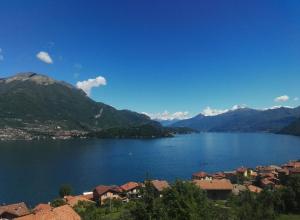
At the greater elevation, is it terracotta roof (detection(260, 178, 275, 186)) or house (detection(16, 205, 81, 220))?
terracotta roof (detection(260, 178, 275, 186))

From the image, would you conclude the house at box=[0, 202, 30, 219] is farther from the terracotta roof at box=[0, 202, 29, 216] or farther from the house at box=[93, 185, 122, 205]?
the house at box=[93, 185, 122, 205]

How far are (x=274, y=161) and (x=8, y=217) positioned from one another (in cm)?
10732

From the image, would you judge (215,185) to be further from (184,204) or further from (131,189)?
(184,204)

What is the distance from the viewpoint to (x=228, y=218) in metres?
29.0

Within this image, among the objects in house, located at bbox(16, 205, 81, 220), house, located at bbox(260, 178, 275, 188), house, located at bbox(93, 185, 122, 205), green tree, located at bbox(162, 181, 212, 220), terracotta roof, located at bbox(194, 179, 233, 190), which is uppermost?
green tree, located at bbox(162, 181, 212, 220)

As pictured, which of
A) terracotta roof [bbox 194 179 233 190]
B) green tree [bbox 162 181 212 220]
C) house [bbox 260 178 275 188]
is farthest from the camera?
house [bbox 260 178 275 188]

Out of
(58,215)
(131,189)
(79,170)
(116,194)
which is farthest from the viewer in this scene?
(79,170)

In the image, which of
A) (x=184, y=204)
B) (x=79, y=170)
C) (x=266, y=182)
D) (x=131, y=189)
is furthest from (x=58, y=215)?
(x=79, y=170)

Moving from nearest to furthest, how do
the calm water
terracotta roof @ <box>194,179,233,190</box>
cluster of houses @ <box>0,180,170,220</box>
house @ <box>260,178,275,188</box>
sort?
cluster of houses @ <box>0,180,170,220</box> < terracotta roof @ <box>194,179,233,190</box> < house @ <box>260,178,275,188</box> < the calm water

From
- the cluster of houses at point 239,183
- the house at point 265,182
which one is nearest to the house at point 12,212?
the cluster of houses at point 239,183

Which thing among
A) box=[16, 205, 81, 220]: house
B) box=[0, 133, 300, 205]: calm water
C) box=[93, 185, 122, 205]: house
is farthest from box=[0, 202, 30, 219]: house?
box=[0, 133, 300, 205]: calm water

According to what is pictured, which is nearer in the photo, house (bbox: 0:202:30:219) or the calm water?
house (bbox: 0:202:30:219)

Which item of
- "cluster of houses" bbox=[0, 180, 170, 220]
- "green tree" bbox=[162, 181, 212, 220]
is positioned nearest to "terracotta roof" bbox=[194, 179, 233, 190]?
"cluster of houses" bbox=[0, 180, 170, 220]

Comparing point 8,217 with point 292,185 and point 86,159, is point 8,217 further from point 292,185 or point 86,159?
point 86,159
